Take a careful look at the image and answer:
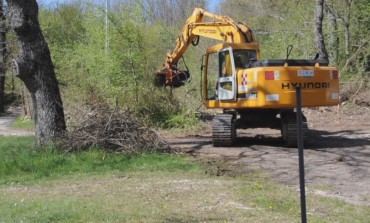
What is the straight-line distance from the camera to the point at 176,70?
18812 millimetres

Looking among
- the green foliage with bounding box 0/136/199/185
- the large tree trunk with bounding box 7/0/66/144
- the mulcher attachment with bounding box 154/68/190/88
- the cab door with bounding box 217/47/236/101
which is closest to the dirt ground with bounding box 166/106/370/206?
the green foliage with bounding box 0/136/199/185

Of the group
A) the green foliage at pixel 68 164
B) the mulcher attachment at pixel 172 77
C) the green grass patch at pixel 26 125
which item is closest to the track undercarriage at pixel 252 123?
the green foliage at pixel 68 164

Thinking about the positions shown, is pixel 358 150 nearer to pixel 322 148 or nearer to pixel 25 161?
pixel 322 148

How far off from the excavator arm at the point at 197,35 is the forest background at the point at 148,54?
672 millimetres

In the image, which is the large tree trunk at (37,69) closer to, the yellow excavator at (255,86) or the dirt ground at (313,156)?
the dirt ground at (313,156)

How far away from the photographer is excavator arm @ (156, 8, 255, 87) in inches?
597

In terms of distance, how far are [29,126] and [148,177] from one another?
15.7 meters

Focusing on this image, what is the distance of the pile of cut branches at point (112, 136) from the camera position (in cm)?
1207

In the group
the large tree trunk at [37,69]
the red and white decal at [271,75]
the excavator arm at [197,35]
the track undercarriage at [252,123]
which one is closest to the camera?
the large tree trunk at [37,69]

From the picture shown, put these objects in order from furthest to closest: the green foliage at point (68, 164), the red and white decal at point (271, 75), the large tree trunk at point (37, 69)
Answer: the red and white decal at point (271, 75) < the large tree trunk at point (37, 69) < the green foliage at point (68, 164)

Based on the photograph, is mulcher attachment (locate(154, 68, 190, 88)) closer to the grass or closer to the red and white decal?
the red and white decal

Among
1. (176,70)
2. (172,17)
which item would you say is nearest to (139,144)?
(176,70)

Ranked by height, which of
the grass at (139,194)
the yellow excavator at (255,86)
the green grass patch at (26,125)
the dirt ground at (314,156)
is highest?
the yellow excavator at (255,86)

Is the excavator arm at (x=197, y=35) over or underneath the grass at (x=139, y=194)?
over
